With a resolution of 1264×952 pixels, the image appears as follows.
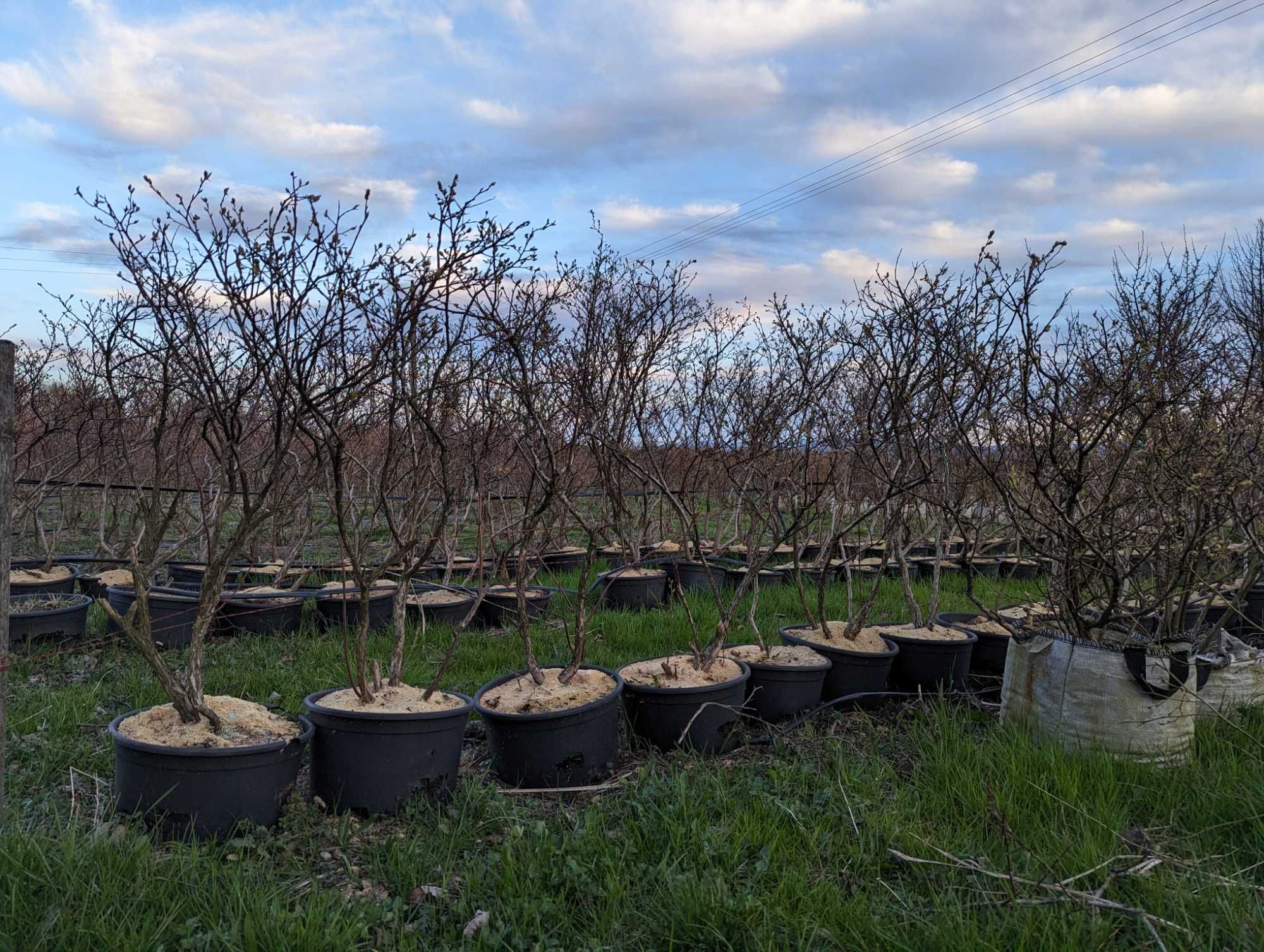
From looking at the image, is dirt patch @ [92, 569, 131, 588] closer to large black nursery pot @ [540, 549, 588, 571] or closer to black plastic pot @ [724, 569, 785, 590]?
large black nursery pot @ [540, 549, 588, 571]

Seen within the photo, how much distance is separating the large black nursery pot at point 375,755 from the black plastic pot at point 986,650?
3.01m

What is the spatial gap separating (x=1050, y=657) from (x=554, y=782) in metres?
2.00

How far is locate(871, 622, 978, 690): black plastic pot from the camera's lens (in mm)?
4211

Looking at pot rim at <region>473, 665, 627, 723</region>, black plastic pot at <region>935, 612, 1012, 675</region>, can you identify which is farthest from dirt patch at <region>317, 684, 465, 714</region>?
black plastic pot at <region>935, 612, 1012, 675</region>

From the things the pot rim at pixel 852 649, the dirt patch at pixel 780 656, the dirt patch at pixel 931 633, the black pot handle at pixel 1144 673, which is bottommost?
the dirt patch at pixel 780 656

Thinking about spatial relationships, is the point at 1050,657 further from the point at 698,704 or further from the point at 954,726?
the point at 698,704

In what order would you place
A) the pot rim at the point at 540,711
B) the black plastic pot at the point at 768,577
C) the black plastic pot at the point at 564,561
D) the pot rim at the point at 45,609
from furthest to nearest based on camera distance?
the black plastic pot at the point at 564,561
the black plastic pot at the point at 768,577
the pot rim at the point at 45,609
the pot rim at the point at 540,711

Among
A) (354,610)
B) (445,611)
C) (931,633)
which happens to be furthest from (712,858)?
(354,610)

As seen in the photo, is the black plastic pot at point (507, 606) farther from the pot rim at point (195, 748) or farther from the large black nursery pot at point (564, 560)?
the pot rim at point (195, 748)

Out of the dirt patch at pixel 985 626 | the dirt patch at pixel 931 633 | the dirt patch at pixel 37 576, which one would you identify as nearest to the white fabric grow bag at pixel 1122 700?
the dirt patch at pixel 931 633

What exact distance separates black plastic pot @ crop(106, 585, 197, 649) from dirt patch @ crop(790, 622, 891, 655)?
11.9 feet

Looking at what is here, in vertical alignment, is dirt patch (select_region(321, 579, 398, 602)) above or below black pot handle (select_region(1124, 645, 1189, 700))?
below

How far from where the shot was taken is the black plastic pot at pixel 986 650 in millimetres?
4570

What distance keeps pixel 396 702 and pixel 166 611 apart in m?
3.09
